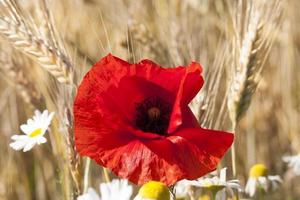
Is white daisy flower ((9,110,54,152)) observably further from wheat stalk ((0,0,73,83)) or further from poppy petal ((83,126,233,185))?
poppy petal ((83,126,233,185))

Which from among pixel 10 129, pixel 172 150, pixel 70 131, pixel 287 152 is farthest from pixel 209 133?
pixel 10 129

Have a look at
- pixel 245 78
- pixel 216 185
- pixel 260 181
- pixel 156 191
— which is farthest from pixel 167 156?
pixel 260 181

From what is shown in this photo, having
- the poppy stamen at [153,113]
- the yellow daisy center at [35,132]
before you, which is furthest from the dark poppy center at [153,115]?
the yellow daisy center at [35,132]

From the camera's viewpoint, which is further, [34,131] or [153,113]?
[34,131]

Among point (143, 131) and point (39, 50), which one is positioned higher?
point (39, 50)

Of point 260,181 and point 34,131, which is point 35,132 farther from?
point 260,181

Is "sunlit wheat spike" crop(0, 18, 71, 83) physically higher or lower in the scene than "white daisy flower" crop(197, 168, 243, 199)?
higher

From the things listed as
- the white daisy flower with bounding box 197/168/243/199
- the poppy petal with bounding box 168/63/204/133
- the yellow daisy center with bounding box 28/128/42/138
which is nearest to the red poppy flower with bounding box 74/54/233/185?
the poppy petal with bounding box 168/63/204/133
